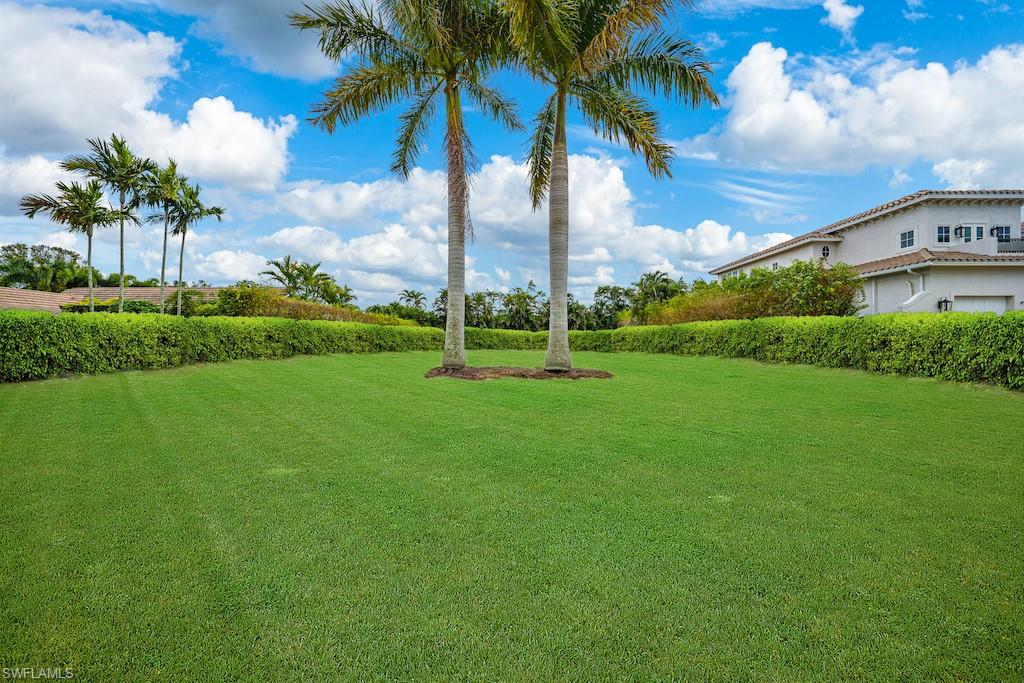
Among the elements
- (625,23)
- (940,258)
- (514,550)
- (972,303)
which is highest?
(625,23)

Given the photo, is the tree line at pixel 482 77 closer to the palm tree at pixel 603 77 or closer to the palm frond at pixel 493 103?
the palm tree at pixel 603 77

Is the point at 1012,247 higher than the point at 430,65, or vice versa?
the point at 430,65

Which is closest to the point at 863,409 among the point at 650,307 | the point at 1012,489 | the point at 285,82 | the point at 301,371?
the point at 1012,489

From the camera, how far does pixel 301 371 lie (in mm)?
14305

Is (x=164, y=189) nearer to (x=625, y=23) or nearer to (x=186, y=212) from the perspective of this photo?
(x=186, y=212)

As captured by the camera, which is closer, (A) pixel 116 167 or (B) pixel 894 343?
(B) pixel 894 343

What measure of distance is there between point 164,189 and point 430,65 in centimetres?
2001

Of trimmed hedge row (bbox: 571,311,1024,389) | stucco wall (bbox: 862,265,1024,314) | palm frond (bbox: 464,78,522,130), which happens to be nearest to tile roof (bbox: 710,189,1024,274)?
stucco wall (bbox: 862,265,1024,314)

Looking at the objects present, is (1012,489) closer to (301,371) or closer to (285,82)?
(301,371)

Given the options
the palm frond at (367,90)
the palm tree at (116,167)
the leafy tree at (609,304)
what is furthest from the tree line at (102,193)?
the leafy tree at (609,304)

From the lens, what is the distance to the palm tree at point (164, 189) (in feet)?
86.4

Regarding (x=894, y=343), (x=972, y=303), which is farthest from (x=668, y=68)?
(x=972, y=303)

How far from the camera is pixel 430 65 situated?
520 inches

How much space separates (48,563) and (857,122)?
18.9 meters
